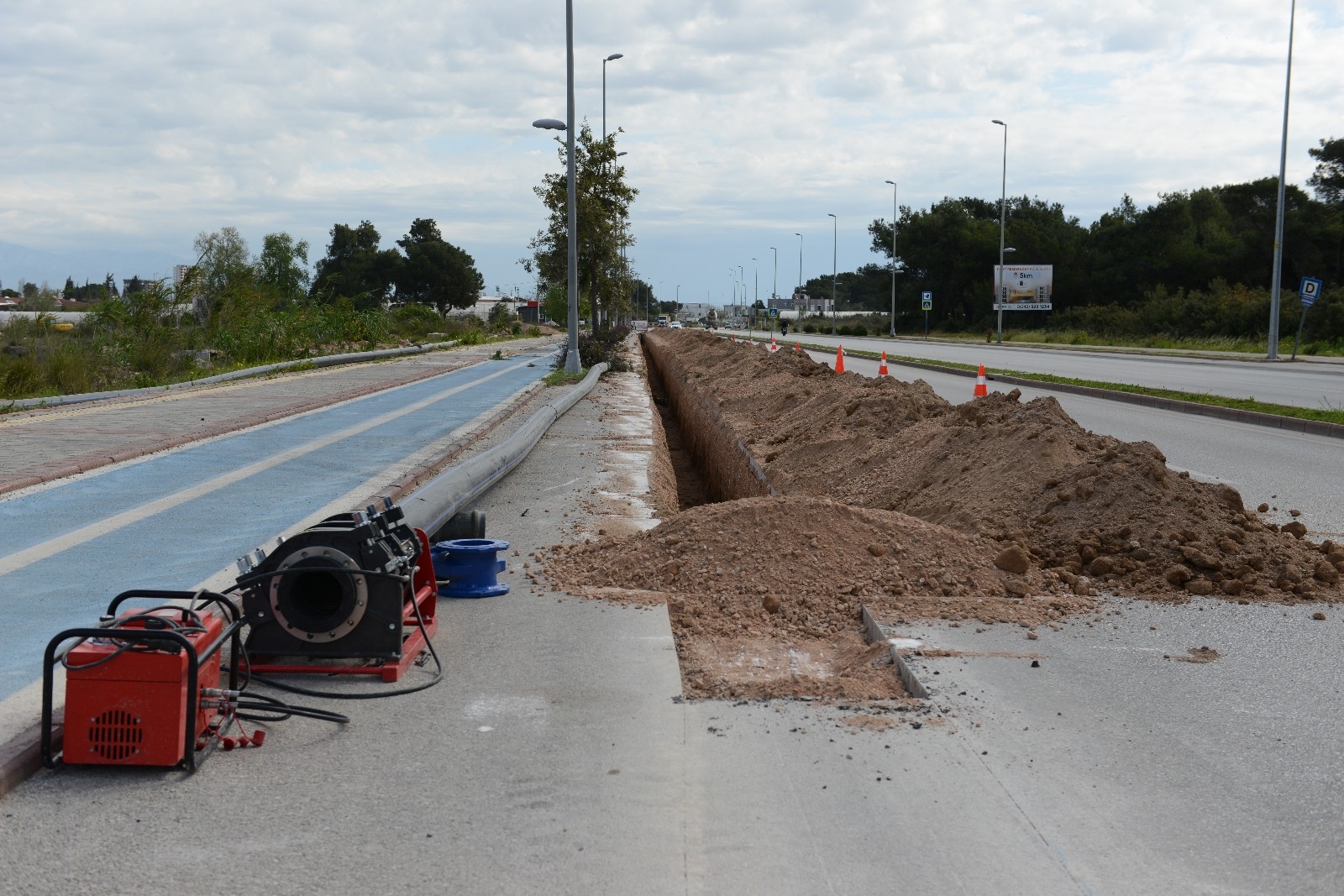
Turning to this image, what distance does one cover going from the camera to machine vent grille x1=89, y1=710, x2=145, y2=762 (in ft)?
13.7

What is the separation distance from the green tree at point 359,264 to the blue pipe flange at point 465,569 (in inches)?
3663

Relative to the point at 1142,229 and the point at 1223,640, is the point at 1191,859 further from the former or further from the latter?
the point at 1142,229

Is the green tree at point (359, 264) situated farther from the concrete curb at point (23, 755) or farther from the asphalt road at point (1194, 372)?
the concrete curb at point (23, 755)

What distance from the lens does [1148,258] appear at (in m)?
76.9

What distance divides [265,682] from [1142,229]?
3208 inches

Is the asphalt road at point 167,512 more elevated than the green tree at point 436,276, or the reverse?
the green tree at point 436,276

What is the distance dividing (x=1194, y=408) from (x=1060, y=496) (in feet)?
44.3

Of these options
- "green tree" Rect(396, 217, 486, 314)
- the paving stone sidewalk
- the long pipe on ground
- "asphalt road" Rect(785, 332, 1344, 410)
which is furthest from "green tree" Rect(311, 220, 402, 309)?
the long pipe on ground

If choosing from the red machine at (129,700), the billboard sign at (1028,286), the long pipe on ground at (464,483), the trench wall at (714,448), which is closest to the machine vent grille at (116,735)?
the red machine at (129,700)

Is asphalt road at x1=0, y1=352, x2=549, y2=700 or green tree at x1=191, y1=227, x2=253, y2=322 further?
green tree at x1=191, y1=227, x2=253, y2=322

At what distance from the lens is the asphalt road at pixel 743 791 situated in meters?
3.50

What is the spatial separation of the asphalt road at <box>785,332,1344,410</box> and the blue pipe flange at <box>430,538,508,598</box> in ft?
57.6

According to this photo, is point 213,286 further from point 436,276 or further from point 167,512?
point 436,276

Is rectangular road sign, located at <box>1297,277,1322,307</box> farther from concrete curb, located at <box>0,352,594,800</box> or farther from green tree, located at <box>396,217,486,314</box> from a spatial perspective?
green tree, located at <box>396,217,486,314</box>
